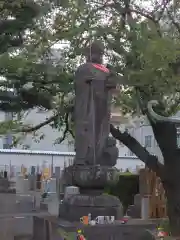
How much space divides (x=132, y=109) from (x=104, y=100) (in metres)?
4.19

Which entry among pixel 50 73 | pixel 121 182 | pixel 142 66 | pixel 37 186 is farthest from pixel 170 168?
pixel 37 186

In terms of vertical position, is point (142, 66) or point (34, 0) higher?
point (34, 0)

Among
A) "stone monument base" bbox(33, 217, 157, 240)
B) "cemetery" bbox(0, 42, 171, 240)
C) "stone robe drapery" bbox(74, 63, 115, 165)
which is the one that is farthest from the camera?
"stone robe drapery" bbox(74, 63, 115, 165)

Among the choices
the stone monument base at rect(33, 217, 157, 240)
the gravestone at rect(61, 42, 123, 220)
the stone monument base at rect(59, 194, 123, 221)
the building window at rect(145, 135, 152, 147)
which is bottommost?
the stone monument base at rect(33, 217, 157, 240)

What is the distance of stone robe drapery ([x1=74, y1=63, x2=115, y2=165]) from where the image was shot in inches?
252

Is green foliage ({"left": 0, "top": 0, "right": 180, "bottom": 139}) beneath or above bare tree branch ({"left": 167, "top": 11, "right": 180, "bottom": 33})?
beneath

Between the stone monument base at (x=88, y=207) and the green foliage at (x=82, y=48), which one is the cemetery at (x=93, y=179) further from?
the green foliage at (x=82, y=48)

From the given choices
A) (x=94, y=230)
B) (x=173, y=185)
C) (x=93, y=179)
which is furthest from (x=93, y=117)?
(x=173, y=185)

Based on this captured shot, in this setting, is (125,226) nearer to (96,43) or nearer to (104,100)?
(104,100)

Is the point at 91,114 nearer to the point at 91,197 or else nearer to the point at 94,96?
the point at 94,96

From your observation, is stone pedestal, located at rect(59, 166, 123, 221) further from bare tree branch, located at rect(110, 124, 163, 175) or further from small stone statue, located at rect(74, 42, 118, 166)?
bare tree branch, located at rect(110, 124, 163, 175)

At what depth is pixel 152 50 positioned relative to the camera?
719cm

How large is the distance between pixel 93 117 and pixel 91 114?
0.19ft

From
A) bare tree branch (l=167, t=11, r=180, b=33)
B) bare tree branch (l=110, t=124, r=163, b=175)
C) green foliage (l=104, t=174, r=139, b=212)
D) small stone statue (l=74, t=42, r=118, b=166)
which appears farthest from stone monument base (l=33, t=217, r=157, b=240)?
green foliage (l=104, t=174, r=139, b=212)
